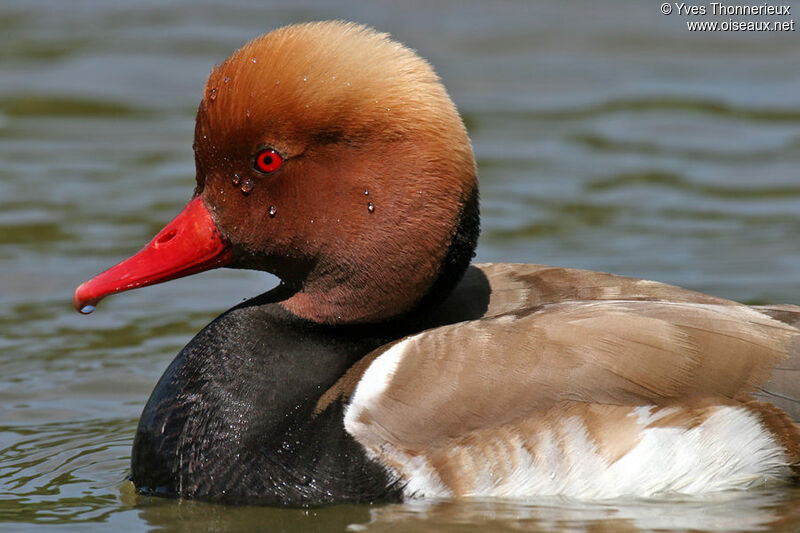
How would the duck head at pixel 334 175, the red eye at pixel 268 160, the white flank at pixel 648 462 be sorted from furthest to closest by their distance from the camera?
1. the red eye at pixel 268 160
2. the duck head at pixel 334 175
3. the white flank at pixel 648 462

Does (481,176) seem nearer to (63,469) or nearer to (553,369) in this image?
(63,469)

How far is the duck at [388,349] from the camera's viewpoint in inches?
200

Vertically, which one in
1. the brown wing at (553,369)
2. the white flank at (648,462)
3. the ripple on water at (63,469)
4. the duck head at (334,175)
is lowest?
the ripple on water at (63,469)

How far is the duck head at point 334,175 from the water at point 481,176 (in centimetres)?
85

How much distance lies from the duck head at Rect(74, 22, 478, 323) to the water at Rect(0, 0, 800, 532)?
85cm

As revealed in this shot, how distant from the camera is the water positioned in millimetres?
5355

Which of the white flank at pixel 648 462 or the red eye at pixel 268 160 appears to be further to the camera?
the red eye at pixel 268 160

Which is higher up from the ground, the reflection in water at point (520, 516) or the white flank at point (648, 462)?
the white flank at point (648, 462)

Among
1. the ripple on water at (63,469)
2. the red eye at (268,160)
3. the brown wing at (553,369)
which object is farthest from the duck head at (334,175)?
the ripple on water at (63,469)

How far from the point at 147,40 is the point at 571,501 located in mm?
8434

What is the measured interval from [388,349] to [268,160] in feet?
2.67

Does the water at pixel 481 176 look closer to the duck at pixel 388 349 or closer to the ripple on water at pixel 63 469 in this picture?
the ripple on water at pixel 63 469

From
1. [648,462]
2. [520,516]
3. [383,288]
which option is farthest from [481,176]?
[520,516]

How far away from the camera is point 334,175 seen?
5.30 m
